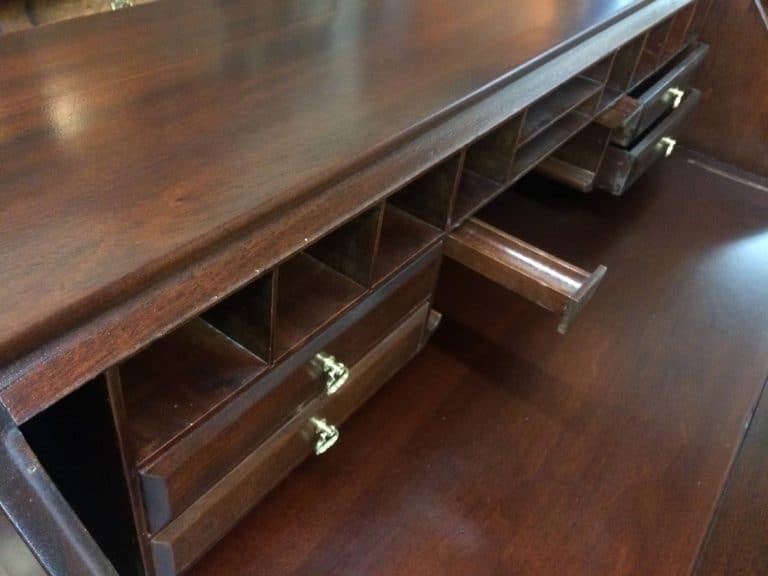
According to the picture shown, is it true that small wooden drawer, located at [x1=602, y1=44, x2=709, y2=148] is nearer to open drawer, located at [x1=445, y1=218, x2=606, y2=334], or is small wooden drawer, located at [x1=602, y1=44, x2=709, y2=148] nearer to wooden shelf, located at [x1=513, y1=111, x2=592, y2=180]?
→ wooden shelf, located at [x1=513, y1=111, x2=592, y2=180]

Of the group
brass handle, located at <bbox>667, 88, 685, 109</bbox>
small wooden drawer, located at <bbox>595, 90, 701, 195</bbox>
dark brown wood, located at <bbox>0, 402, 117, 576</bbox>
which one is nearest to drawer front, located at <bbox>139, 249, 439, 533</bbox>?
dark brown wood, located at <bbox>0, 402, 117, 576</bbox>

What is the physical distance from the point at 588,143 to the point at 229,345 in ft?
2.30

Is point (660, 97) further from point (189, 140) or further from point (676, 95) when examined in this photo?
→ point (189, 140)

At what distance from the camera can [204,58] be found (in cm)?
59

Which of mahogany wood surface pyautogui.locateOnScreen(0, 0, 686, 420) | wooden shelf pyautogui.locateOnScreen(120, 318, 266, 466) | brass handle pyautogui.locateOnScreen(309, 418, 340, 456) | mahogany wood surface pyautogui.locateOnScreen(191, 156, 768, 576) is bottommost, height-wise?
mahogany wood surface pyautogui.locateOnScreen(191, 156, 768, 576)

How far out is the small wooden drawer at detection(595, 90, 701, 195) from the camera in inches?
41.6

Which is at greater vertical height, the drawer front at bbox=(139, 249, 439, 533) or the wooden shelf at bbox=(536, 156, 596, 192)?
the drawer front at bbox=(139, 249, 439, 533)

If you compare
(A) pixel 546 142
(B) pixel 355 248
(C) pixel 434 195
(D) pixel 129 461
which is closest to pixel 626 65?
(A) pixel 546 142

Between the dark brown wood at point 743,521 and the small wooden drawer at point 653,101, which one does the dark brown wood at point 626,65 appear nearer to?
the small wooden drawer at point 653,101

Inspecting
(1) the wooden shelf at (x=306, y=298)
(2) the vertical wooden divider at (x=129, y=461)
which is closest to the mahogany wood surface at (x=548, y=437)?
(2) the vertical wooden divider at (x=129, y=461)

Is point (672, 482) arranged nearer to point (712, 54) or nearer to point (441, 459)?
point (441, 459)

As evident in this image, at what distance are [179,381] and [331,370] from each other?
139 mm

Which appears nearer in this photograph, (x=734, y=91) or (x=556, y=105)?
(x=556, y=105)

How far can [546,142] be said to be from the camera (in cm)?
79
